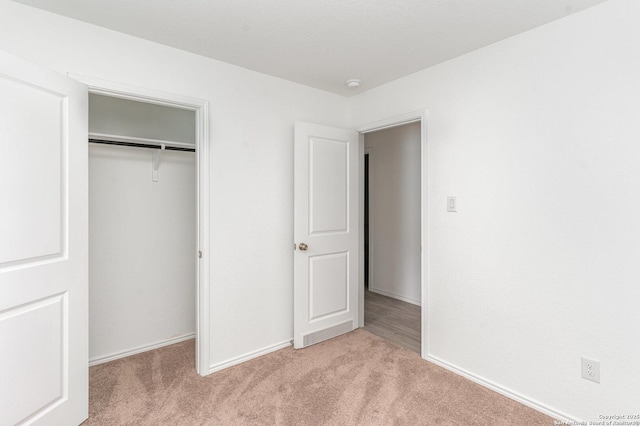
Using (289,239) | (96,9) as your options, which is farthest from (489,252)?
(96,9)

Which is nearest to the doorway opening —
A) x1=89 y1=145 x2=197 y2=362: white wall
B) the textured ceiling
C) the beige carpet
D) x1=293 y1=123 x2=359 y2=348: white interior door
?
x1=293 y1=123 x2=359 y2=348: white interior door

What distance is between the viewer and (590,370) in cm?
186

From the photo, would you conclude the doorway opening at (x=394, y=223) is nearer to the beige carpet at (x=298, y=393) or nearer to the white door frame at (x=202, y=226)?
the beige carpet at (x=298, y=393)

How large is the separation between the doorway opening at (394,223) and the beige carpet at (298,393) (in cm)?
125

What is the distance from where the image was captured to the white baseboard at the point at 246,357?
253 cm

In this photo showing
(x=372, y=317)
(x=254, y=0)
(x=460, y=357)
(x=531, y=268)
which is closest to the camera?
(x=254, y=0)

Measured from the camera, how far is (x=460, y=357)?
2.49 metres

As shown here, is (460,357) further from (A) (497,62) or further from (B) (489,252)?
(A) (497,62)

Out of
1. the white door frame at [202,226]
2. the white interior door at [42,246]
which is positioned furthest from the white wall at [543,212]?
the white interior door at [42,246]

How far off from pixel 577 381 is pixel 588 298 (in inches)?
19.4

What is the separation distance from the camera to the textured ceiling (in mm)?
1830

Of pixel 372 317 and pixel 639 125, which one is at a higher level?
pixel 639 125

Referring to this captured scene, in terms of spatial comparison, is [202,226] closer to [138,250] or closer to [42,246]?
[138,250]

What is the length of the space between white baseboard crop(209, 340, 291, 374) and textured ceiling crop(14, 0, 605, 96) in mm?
2336
